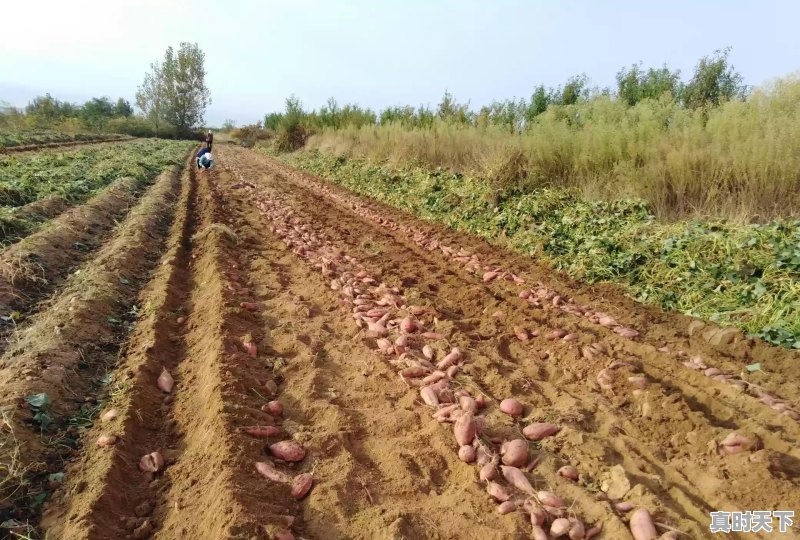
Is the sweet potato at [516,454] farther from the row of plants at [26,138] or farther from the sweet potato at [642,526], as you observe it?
the row of plants at [26,138]

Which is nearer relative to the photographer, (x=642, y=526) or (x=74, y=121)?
(x=642, y=526)

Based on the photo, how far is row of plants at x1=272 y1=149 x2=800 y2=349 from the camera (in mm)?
4031

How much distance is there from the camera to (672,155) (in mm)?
6000

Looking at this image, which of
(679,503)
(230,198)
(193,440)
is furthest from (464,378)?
(230,198)

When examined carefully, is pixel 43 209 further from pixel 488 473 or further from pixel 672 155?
pixel 672 155

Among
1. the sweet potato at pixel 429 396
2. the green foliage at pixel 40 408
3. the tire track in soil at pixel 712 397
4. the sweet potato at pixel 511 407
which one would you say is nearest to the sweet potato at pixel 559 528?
the sweet potato at pixel 511 407

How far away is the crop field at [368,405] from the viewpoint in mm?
2113

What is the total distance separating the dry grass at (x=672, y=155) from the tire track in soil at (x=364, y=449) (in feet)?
14.8

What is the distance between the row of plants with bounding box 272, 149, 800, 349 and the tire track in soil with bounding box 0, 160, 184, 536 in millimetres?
4417

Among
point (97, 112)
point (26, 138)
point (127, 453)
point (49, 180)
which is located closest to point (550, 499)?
point (127, 453)

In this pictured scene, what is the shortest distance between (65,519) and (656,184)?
6437mm

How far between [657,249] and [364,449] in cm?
397

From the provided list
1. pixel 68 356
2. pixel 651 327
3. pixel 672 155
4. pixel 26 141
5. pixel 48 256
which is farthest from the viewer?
pixel 26 141

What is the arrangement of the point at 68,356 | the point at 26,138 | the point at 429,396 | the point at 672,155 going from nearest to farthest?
1. the point at 429,396
2. the point at 68,356
3. the point at 672,155
4. the point at 26,138
